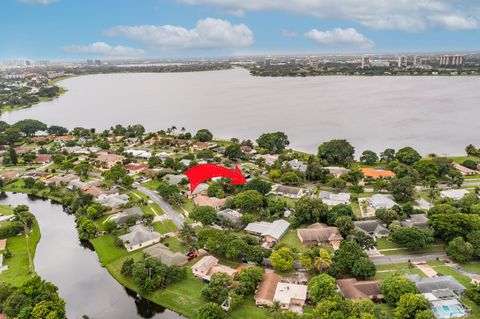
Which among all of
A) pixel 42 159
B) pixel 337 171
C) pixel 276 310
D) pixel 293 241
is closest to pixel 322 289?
pixel 276 310

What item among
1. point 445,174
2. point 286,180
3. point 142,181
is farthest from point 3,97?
point 445,174

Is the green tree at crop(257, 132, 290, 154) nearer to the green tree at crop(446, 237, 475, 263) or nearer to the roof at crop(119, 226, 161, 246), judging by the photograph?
the roof at crop(119, 226, 161, 246)

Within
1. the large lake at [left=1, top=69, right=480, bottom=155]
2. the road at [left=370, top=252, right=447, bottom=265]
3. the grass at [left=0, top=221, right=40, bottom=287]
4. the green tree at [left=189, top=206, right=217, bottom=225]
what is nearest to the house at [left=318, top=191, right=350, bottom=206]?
the road at [left=370, top=252, right=447, bottom=265]

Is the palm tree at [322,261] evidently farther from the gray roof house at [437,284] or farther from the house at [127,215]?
the house at [127,215]

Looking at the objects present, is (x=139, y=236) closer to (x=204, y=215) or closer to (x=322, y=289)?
(x=204, y=215)

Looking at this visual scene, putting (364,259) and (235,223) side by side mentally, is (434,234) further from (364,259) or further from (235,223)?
(235,223)
